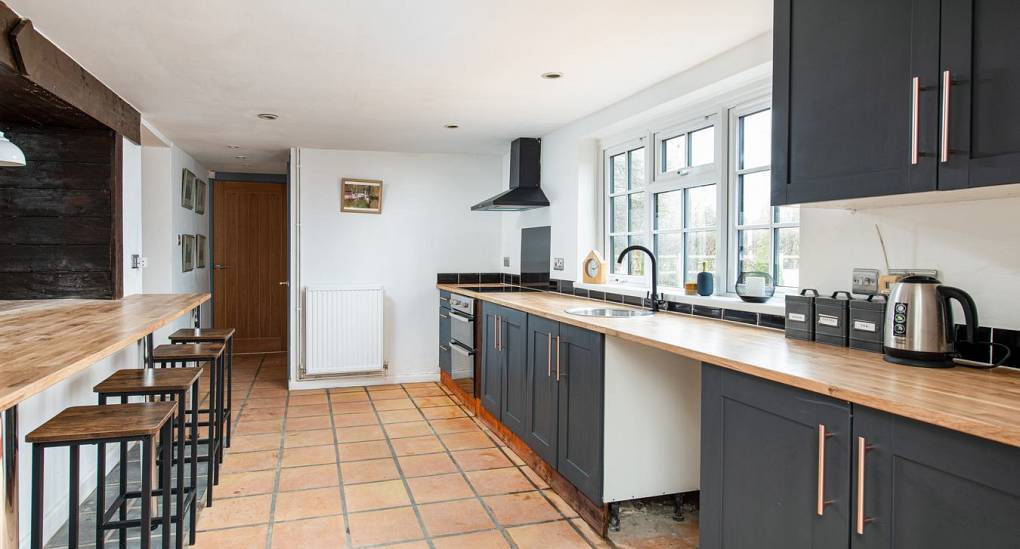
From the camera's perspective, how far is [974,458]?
1.22 m

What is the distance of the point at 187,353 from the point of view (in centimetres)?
331

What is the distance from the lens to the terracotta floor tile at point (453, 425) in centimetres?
430

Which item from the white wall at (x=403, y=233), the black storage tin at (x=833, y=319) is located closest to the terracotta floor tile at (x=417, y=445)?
the white wall at (x=403, y=233)

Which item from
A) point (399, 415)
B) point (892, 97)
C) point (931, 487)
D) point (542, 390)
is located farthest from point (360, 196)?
point (931, 487)

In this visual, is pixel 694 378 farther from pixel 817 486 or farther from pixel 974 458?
pixel 974 458

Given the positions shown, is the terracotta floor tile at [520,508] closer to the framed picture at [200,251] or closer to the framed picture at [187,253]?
the framed picture at [187,253]

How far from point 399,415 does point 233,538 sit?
2.05m

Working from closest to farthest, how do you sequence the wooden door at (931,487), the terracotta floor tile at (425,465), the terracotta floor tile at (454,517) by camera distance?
the wooden door at (931,487) → the terracotta floor tile at (454,517) → the terracotta floor tile at (425,465)

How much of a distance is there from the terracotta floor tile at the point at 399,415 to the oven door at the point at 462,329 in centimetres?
62

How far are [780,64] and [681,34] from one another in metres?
0.62

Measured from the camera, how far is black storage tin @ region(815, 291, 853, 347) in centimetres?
210

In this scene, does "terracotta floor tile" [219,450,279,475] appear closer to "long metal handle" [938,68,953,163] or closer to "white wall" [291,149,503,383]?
"white wall" [291,149,503,383]

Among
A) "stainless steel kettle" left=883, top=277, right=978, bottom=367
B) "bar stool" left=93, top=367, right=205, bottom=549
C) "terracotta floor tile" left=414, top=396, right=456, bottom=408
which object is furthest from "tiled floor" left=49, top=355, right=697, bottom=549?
"stainless steel kettle" left=883, top=277, right=978, bottom=367

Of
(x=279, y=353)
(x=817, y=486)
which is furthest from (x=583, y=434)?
(x=279, y=353)
